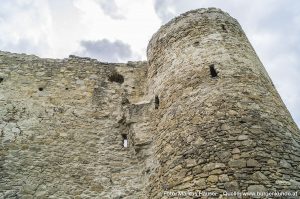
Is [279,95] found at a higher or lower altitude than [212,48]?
lower

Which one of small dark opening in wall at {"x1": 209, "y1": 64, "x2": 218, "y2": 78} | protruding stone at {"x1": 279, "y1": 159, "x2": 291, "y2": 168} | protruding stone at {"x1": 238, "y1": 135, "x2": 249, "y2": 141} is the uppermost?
small dark opening in wall at {"x1": 209, "y1": 64, "x2": 218, "y2": 78}

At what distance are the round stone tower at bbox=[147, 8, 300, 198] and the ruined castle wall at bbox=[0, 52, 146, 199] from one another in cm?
105

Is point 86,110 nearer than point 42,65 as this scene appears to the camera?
Yes

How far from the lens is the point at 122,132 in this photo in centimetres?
724

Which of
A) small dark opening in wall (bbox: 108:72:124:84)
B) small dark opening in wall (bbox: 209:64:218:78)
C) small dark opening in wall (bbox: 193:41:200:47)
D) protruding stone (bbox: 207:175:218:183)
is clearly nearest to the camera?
protruding stone (bbox: 207:175:218:183)

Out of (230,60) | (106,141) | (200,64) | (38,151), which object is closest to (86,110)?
(106,141)

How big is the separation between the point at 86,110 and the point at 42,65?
1.86 m

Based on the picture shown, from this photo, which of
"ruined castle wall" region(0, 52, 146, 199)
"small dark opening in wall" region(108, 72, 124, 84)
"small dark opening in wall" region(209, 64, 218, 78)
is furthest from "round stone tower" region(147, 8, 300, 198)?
"small dark opening in wall" region(108, 72, 124, 84)

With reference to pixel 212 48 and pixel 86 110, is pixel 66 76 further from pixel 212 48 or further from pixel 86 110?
pixel 212 48

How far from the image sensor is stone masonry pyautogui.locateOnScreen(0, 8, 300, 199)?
15.7ft

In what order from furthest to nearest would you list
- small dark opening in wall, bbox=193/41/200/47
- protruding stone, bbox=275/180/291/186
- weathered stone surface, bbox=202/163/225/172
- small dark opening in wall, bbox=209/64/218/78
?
small dark opening in wall, bbox=193/41/200/47 → small dark opening in wall, bbox=209/64/218/78 → weathered stone surface, bbox=202/163/225/172 → protruding stone, bbox=275/180/291/186

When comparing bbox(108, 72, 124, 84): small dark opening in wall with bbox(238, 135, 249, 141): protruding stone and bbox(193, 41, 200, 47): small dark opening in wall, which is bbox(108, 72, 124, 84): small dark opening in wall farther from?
bbox(238, 135, 249, 141): protruding stone

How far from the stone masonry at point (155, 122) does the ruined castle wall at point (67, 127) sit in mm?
22

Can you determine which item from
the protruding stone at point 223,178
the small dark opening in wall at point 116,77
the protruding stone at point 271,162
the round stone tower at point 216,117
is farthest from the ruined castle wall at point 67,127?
the protruding stone at point 271,162
